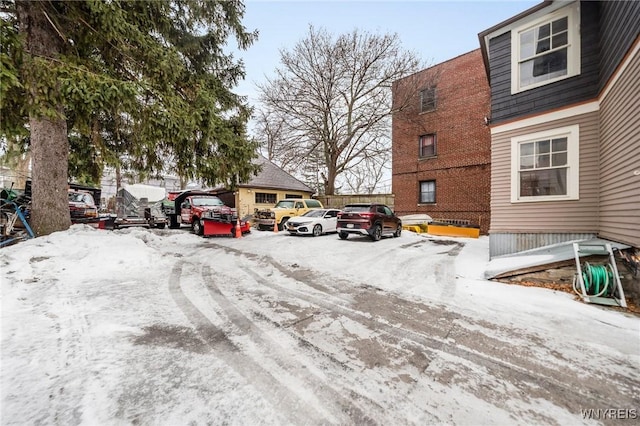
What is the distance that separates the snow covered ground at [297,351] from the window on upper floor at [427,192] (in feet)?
40.1

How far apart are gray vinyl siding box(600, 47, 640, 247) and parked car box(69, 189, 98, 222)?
1773 cm

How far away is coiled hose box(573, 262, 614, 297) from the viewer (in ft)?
14.0

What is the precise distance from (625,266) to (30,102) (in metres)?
11.0

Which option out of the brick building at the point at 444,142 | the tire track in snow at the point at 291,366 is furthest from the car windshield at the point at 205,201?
the brick building at the point at 444,142

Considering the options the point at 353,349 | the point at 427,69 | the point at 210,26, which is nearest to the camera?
the point at 353,349

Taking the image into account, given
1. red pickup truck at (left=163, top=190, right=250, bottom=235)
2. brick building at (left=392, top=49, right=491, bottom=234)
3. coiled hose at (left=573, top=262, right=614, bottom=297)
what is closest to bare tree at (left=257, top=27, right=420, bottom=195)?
brick building at (left=392, top=49, right=491, bottom=234)

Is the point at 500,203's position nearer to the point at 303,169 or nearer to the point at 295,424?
the point at 295,424

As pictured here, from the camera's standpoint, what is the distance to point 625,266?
14.6ft

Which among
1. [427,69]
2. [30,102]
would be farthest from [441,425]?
[427,69]

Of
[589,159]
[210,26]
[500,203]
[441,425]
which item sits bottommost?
[441,425]

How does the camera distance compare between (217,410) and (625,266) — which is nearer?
(217,410)

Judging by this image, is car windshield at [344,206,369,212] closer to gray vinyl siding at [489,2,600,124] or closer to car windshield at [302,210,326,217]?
car windshield at [302,210,326,217]

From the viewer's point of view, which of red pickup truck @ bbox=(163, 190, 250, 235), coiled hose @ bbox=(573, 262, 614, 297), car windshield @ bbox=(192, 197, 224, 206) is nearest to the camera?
coiled hose @ bbox=(573, 262, 614, 297)

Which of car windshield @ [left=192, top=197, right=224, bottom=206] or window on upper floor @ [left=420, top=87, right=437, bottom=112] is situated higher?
window on upper floor @ [left=420, top=87, right=437, bottom=112]
